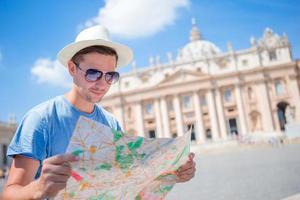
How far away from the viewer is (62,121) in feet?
5.42

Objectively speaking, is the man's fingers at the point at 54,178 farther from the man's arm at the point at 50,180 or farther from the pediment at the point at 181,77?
the pediment at the point at 181,77

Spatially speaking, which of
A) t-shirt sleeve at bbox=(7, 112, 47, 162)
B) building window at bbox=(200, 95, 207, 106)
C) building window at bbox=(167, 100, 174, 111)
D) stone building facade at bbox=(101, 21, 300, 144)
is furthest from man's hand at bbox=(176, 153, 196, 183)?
building window at bbox=(167, 100, 174, 111)

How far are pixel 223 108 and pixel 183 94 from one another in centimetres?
614

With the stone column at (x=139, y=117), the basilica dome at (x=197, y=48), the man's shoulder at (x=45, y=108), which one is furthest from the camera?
the basilica dome at (x=197, y=48)

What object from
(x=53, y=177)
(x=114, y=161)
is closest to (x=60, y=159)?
(x=53, y=177)

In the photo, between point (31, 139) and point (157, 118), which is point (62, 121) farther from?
point (157, 118)

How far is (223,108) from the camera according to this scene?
1651 inches

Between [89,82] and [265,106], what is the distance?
41.3 metres

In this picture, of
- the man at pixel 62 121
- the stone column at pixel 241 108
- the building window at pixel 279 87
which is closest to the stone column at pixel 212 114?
the stone column at pixel 241 108

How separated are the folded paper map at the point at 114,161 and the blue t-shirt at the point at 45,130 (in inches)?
11.4

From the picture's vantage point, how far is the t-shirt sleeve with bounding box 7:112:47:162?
138 centimetres

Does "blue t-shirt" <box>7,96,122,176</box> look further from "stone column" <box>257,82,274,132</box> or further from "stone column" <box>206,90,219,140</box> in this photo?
"stone column" <box>257,82,274,132</box>

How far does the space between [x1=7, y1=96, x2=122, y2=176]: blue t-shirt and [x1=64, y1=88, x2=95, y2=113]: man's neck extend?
0.03 meters

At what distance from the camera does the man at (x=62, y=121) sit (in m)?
1.19
